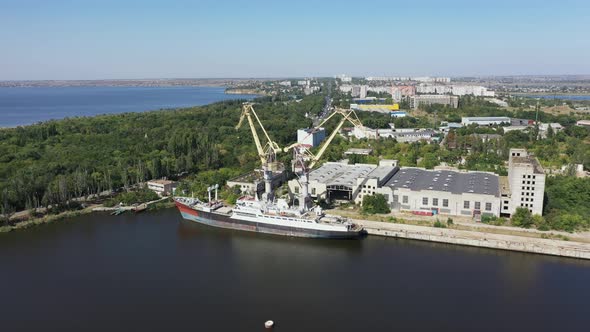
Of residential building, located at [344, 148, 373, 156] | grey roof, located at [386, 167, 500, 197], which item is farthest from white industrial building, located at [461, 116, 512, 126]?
grey roof, located at [386, 167, 500, 197]

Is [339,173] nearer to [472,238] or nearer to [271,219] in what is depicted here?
[271,219]

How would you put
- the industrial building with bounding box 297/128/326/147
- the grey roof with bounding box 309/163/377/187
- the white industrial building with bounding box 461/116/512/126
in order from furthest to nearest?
the white industrial building with bounding box 461/116/512/126 → the industrial building with bounding box 297/128/326/147 → the grey roof with bounding box 309/163/377/187

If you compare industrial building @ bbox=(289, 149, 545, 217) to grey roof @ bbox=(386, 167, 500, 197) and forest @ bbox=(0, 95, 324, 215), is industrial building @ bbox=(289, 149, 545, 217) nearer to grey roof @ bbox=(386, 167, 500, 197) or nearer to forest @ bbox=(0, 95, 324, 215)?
grey roof @ bbox=(386, 167, 500, 197)

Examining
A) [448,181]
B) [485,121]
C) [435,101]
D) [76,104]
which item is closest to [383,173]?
[448,181]

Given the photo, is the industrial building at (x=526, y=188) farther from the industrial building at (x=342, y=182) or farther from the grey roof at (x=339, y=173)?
the grey roof at (x=339, y=173)

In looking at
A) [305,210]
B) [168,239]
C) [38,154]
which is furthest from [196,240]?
[38,154]

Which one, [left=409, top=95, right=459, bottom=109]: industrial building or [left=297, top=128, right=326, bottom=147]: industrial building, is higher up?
[left=409, top=95, right=459, bottom=109]: industrial building
